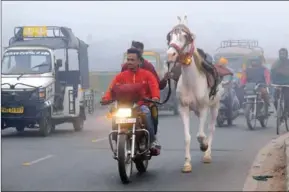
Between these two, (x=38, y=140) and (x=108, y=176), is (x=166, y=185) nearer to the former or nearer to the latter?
(x=108, y=176)

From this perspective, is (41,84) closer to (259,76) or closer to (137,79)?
(259,76)

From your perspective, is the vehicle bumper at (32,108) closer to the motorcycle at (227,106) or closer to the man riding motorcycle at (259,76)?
the motorcycle at (227,106)

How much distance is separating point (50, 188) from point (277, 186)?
2.76m

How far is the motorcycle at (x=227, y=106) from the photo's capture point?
15.8 metres

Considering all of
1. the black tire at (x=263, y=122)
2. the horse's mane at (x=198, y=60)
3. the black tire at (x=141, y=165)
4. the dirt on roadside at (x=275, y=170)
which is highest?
the horse's mane at (x=198, y=60)

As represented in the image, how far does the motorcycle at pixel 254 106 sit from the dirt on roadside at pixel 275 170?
3346 millimetres

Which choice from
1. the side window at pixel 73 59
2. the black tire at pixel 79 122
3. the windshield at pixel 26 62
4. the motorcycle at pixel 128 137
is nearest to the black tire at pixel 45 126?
the black tire at pixel 79 122

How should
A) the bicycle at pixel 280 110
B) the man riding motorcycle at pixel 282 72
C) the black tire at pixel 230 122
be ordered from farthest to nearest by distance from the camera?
the black tire at pixel 230 122 → the bicycle at pixel 280 110 → the man riding motorcycle at pixel 282 72

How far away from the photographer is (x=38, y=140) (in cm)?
1327

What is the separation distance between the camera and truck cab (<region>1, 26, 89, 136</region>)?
1324 cm

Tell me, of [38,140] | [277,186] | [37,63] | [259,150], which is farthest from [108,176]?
[37,63]

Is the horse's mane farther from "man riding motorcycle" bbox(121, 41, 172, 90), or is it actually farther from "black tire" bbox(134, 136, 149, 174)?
"black tire" bbox(134, 136, 149, 174)

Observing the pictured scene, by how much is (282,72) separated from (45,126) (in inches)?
196

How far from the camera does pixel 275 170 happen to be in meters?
9.20
